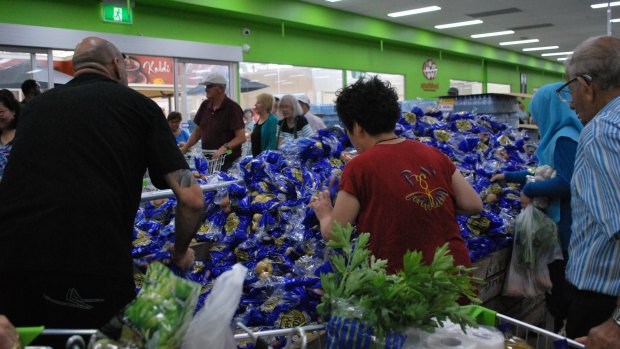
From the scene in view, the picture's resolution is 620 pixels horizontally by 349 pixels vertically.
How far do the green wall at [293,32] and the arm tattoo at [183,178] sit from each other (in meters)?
7.81

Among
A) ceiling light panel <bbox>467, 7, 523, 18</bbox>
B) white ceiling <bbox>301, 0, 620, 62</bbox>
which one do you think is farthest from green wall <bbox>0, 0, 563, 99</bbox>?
ceiling light panel <bbox>467, 7, 523, 18</bbox>

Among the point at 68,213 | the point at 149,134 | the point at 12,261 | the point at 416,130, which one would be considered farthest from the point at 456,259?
the point at 416,130

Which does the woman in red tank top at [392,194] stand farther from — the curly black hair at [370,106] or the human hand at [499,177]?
the human hand at [499,177]

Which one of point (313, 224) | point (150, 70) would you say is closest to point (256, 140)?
point (313, 224)

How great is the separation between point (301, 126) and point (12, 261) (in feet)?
13.1

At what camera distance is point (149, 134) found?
1.74m

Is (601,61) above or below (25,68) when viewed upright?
below

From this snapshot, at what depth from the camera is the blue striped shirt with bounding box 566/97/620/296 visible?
152 cm

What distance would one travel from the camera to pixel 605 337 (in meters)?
1.38

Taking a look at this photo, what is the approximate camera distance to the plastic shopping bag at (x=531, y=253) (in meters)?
3.07

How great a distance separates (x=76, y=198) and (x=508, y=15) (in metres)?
15.0

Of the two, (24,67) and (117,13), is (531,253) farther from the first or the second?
(117,13)

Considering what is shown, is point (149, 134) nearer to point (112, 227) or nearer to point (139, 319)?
point (112, 227)

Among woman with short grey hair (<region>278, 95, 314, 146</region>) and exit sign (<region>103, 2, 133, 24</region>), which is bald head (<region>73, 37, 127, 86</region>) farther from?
exit sign (<region>103, 2, 133, 24</region>)
